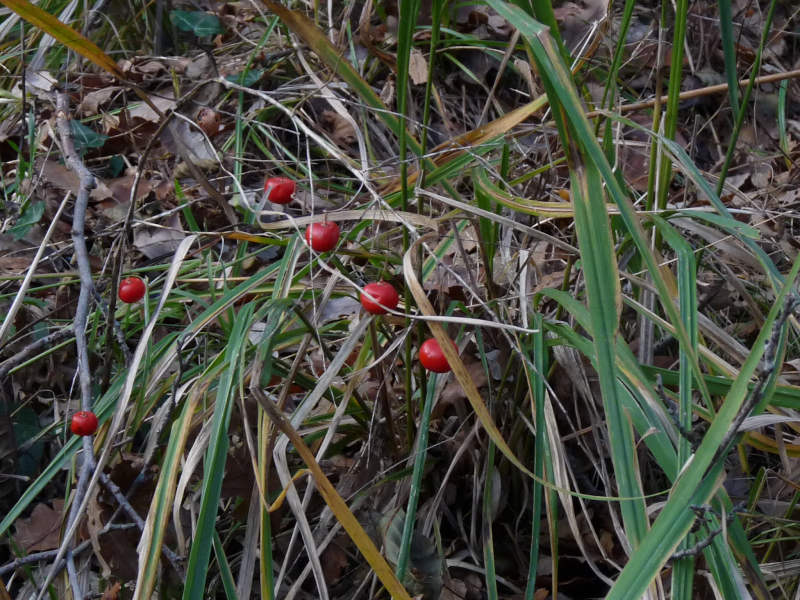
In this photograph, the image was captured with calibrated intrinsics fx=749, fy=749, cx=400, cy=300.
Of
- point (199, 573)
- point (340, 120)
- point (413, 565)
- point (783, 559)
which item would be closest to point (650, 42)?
point (340, 120)

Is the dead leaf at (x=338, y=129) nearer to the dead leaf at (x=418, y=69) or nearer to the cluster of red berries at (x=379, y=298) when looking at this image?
the dead leaf at (x=418, y=69)

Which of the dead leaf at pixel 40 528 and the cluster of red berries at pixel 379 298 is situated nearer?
the cluster of red berries at pixel 379 298

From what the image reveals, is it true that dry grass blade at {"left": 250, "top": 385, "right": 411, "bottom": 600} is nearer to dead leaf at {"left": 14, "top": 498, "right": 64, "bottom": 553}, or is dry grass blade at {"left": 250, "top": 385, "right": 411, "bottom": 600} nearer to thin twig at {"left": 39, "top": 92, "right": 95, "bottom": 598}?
thin twig at {"left": 39, "top": 92, "right": 95, "bottom": 598}

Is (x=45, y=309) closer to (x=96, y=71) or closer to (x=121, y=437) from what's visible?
(x=121, y=437)

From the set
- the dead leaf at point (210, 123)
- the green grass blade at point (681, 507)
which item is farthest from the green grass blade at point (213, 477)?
the dead leaf at point (210, 123)

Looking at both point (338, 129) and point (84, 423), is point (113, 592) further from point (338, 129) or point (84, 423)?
point (338, 129)

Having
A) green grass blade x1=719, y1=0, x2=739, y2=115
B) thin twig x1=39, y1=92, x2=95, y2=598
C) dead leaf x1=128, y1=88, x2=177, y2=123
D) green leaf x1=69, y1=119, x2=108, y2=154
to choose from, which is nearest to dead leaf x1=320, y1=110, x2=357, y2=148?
dead leaf x1=128, y1=88, x2=177, y2=123
